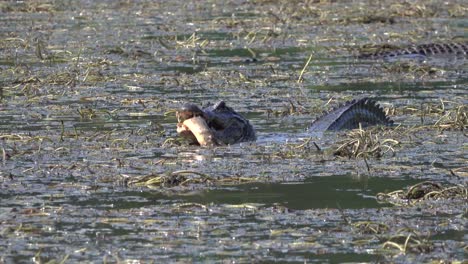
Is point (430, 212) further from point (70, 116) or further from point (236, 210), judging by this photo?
point (70, 116)

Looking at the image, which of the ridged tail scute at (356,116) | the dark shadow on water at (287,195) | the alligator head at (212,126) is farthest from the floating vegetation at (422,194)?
the ridged tail scute at (356,116)

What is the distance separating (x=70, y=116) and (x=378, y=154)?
3.16m

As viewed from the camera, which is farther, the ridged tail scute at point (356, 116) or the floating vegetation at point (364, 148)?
the ridged tail scute at point (356, 116)

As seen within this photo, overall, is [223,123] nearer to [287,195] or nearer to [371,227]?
[287,195]

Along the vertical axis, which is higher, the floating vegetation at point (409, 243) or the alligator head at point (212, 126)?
the alligator head at point (212, 126)

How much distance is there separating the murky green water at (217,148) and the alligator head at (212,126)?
12cm

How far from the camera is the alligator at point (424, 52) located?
1596 centimetres

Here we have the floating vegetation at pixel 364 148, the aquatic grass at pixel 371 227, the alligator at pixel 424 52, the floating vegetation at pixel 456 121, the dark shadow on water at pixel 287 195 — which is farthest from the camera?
the alligator at pixel 424 52

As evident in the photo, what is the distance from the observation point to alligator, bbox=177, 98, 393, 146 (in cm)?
988

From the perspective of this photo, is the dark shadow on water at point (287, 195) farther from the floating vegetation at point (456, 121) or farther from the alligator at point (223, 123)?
the floating vegetation at point (456, 121)

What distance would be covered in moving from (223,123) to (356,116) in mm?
1363

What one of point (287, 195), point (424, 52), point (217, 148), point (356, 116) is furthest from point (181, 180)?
point (424, 52)

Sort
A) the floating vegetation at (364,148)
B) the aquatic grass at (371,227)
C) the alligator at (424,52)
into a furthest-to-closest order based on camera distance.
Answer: the alligator at (424,52)
the floating vegetation at (364,148)
the aquatic grass at (371,227)

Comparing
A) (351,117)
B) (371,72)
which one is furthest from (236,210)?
(371,72)
